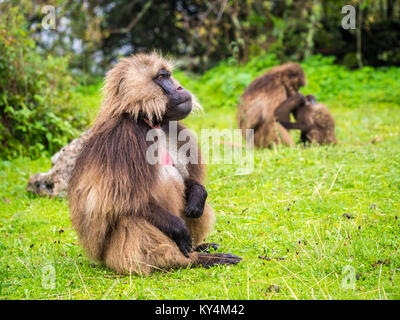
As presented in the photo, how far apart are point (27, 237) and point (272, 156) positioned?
3.27 metres

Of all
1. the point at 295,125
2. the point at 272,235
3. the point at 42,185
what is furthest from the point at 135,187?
the point at 295,125

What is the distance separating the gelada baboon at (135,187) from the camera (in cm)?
348

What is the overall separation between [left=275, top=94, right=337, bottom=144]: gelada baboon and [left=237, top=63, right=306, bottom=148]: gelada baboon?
10 cm

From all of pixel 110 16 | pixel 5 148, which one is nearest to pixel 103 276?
pixel 5 148

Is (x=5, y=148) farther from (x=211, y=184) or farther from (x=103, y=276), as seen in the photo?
(x=103, y=276)

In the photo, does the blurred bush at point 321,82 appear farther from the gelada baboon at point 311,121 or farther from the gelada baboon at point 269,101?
the gelada baboon at point 311,121

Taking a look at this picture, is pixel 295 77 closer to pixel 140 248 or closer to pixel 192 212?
pixel 192 212

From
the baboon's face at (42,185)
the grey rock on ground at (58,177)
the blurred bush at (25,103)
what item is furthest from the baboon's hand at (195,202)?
the blurred bush at (25,103)

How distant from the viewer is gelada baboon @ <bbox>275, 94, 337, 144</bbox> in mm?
7793

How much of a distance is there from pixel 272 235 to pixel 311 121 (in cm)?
409

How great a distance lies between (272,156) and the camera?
652 centimetres

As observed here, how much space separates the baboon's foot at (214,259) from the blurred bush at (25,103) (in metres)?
4.72

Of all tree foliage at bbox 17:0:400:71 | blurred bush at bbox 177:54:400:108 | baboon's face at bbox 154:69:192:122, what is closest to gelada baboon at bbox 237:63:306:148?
blurred bush at bbox 177:54:400:108
